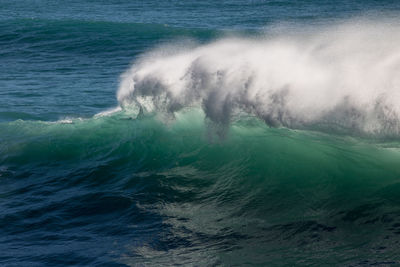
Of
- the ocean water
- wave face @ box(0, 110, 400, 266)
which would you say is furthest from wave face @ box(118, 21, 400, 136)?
wave face @ box(0, 110, 400, 266)

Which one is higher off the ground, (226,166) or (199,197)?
(226,166)

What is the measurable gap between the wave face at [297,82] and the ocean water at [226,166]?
20 millimetres

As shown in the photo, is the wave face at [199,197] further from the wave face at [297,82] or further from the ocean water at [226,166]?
the wave face at [297,82]

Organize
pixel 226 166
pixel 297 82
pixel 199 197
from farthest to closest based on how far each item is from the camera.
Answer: pixel 226 166
pixel 297 82
pixel 199 197

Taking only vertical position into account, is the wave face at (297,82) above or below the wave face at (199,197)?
above

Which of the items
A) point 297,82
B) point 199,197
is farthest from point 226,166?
point 297,82

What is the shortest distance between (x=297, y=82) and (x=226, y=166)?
5.29 ft

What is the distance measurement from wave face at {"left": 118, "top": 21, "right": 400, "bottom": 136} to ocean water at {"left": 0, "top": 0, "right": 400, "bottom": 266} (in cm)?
2

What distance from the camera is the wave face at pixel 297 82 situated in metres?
6.57

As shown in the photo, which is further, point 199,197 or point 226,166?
point 226,166

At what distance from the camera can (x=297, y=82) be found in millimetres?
7395

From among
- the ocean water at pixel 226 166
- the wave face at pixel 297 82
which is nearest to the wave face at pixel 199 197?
the ocean water at pixel 226 166

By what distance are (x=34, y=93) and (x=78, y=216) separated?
32.8 feet

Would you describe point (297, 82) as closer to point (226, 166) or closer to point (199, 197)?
point (226, 166)
